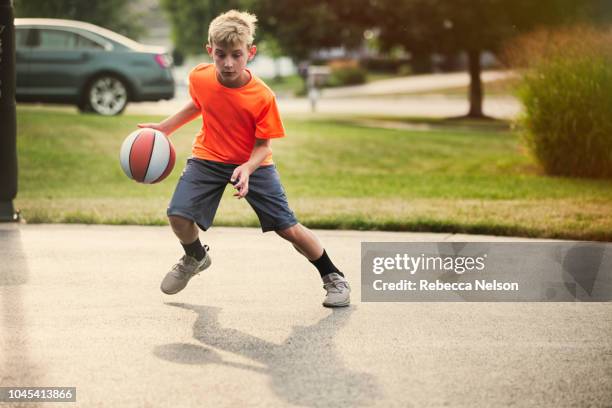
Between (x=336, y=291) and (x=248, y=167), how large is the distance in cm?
93

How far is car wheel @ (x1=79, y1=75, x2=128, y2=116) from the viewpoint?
17172 mm

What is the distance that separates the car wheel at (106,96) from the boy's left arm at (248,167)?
12.1m

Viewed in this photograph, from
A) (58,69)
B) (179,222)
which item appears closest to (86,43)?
(58,69)

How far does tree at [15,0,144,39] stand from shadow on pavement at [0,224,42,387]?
31.7m

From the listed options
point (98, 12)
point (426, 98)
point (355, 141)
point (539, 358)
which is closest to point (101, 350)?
point (539, 358)

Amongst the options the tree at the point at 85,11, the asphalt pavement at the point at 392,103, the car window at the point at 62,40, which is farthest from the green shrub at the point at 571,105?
the tree at the point at 85,11

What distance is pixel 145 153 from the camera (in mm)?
5918

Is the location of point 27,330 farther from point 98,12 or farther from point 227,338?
point 98,12

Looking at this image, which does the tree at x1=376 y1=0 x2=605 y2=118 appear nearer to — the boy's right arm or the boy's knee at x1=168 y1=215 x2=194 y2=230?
the boy's right arm

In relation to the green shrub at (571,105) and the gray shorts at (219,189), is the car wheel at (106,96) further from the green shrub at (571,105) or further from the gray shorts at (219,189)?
the gray shorts at (219,189)

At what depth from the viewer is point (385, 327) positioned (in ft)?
17.4

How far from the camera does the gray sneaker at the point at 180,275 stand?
5891mm

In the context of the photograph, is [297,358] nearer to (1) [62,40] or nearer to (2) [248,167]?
(2) [248,167]

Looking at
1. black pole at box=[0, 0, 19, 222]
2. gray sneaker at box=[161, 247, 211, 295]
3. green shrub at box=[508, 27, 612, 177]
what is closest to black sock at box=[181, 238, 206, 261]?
gray sneaker at box=[161, 247, 211, 295]
